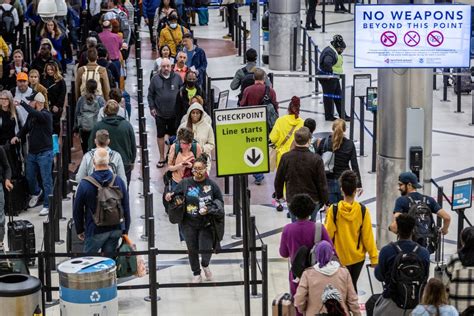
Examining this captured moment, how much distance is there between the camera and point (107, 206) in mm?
14359

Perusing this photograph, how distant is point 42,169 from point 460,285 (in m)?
8.02

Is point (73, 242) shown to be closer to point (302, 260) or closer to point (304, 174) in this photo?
point (304, 174)

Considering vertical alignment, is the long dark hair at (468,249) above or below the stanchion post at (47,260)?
above

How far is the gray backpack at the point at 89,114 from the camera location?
19109mm

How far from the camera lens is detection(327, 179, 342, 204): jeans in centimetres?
1653

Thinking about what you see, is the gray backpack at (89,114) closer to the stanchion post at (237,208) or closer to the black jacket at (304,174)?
the stanchion post at (237,208)

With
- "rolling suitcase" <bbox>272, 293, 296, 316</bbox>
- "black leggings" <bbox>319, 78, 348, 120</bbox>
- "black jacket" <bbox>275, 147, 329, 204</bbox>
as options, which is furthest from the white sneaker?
"black leggings" <bbox>319, 78, 348, 120</bbox>

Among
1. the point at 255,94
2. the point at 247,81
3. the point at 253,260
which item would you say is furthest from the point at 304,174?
the point at 247,81

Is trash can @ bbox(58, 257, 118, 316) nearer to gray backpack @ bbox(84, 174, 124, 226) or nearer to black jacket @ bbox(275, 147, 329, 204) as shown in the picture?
gray backpack @ bbox(84, 174, 124, 226)

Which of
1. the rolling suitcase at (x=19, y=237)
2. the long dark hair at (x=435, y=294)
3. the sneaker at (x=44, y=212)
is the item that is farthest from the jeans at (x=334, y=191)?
the long dark hair at (x=435, y=294)

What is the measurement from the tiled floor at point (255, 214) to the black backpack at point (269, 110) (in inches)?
39.1

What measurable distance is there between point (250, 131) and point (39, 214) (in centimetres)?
626

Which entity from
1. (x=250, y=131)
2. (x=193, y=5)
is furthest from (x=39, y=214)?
(x=193, y=5)

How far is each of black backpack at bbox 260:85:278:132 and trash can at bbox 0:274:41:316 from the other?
7.33 metres
